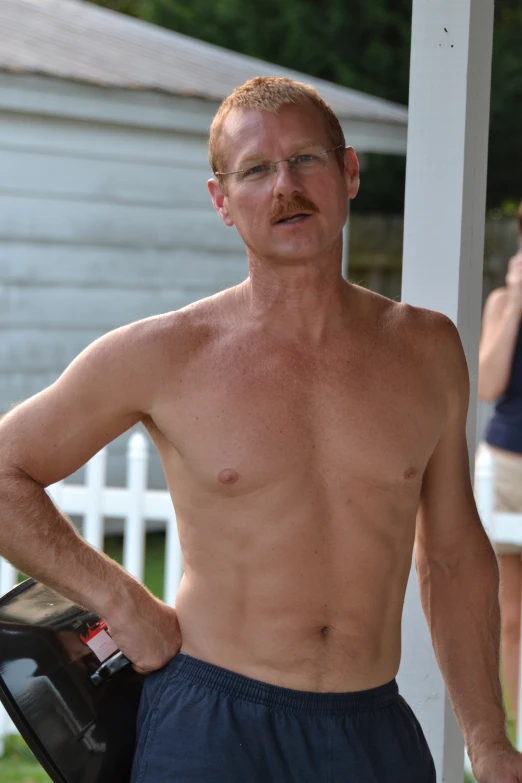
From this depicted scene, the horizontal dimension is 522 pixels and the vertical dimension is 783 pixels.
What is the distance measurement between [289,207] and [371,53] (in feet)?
36.5

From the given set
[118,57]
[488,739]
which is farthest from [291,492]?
[118,57]

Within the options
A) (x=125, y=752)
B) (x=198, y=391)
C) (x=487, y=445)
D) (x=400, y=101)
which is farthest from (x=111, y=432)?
(x=400, y=101)

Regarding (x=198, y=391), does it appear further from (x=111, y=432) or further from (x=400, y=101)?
(x=400, y=101)

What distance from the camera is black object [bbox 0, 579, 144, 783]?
2.02 meters

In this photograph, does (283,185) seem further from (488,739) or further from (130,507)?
(130,507)

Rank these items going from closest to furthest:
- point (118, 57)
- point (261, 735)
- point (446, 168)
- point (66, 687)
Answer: point (261, 735) → point (66, 687) → point (446, 168) → point (118, 57)

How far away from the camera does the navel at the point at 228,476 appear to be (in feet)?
6.55

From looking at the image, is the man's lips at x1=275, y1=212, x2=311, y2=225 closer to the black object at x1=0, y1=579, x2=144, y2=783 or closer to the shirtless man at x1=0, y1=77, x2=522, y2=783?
the shirtless man at x1=0, y1=77, x2=522, y2=783

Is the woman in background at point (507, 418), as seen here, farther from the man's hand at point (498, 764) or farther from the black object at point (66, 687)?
the black object at point (66, 687)

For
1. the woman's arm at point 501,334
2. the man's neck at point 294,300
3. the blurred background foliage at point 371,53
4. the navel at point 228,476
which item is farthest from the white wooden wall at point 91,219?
the navel at point 228,476

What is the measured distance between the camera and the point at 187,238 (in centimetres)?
792

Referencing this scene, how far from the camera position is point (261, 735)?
1.96m

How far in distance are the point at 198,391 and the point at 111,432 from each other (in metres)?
0.17

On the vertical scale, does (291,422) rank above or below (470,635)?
above
